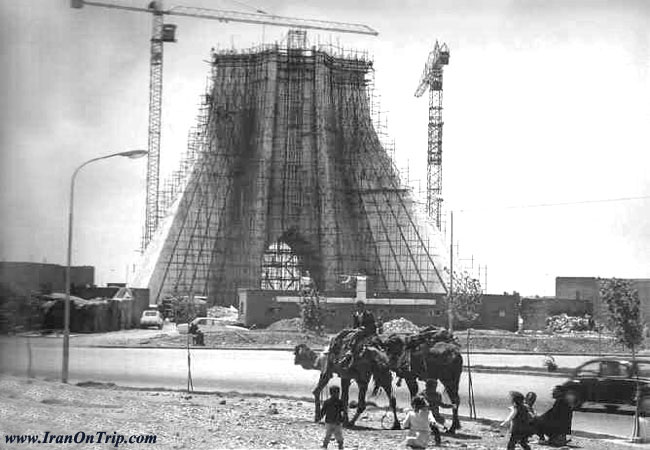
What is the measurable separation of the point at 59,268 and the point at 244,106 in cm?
3347

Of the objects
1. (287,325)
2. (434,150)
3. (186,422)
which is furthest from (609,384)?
(434,150)

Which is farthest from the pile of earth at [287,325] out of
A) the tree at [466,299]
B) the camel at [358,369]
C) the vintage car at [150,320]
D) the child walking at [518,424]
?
the child walking at [518,424]

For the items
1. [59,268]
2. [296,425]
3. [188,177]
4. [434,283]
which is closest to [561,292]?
[434,283]

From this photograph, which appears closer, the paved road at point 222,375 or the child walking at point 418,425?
the child walking at point 418,425

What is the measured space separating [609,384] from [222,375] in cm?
1026

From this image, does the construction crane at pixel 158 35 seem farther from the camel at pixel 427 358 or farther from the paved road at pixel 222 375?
the camel at pixel 427 358

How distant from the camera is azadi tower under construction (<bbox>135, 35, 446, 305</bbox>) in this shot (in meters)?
53.8

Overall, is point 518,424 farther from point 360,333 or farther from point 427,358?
point 360,333

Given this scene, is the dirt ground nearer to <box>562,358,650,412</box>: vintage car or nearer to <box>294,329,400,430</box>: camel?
<box>294,329,400,430</box>: camel

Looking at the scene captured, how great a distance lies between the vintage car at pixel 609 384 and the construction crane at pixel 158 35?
503 inches

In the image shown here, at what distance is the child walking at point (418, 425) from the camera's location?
510 inches

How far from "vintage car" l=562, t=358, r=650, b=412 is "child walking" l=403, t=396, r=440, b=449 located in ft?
17.4

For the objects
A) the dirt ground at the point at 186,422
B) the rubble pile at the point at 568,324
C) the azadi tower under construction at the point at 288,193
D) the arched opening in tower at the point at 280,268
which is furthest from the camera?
the arched opening in tower at the point at 280,268

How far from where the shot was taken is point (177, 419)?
1392 cm
